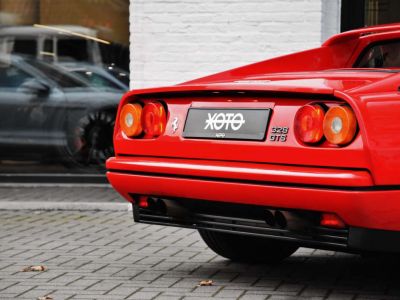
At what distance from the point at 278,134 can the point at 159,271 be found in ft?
5.22

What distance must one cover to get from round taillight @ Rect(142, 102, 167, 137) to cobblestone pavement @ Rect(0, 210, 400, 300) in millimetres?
852

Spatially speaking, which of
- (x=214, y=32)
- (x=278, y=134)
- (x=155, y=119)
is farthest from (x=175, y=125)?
(x=214, y=32)

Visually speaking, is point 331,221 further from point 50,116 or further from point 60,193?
point 50,116

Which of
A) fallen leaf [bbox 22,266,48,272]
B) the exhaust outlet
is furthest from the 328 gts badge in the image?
fallen leaf [bbox 22,266,48,272]

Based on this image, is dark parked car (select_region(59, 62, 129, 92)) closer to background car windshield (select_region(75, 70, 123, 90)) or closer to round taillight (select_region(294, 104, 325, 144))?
background car windshield (select_region(75, 70, 123, 90))

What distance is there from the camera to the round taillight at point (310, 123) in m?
5.04

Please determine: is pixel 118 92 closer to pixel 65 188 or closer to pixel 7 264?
pixel 65 188

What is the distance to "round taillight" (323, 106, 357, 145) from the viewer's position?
16.1ft

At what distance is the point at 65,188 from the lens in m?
10.6

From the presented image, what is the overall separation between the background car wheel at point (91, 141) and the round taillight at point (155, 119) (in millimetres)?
4896

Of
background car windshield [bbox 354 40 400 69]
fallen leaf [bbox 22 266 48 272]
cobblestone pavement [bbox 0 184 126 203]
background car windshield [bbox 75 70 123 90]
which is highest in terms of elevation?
background car windshield [bbox 354 40 400 69]

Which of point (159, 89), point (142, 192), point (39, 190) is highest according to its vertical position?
A: point (159, 89)

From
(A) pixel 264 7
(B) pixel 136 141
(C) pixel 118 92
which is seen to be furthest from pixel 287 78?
(C) pixel 118 92

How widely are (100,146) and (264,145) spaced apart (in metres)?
5.73
